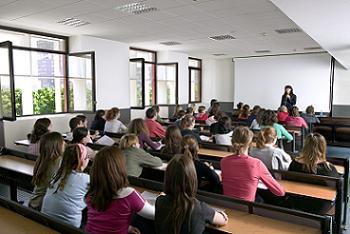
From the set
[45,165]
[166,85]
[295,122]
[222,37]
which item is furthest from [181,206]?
[166,85]

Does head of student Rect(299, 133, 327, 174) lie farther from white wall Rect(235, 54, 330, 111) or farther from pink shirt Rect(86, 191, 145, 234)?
white wall Rect(235, 54, 330, 111)

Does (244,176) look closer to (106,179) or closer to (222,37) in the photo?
(106,179)

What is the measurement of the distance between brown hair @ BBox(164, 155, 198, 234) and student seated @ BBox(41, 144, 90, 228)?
730mm

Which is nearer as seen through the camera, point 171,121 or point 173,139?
point 173,139

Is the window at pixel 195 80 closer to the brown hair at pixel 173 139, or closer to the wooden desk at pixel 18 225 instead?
the brown hair at pixel 173 139

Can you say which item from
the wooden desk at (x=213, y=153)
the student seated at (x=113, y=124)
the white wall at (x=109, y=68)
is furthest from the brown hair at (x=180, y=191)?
the white wall at (x=109, y=68)

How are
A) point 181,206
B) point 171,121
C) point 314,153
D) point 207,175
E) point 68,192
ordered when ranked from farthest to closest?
point 171,121, point 314,153, point 207,175, point 68,192, point 181,206

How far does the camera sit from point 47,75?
7.49m

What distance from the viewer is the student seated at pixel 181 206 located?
155 centimetres

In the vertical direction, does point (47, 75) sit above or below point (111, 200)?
above

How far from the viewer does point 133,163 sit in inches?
114

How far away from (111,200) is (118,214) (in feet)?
0.28

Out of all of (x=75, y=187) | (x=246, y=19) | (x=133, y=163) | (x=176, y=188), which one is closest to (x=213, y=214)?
(x=176, y=188)

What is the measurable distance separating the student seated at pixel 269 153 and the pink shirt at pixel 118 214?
178 centimetres
